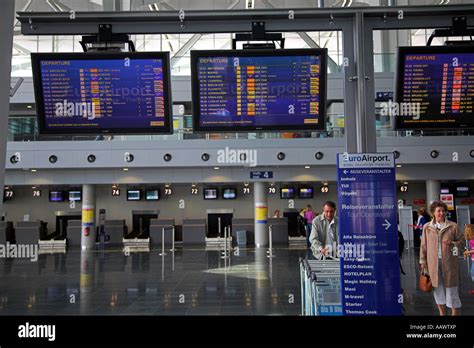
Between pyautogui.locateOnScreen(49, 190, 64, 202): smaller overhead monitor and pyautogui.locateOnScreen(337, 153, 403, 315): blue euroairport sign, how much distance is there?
25944mm

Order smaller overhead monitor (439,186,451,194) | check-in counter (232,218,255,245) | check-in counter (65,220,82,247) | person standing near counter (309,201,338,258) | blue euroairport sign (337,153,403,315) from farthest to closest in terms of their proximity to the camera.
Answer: smaller overhead monitor (439,186,451,194), check-in counter (65,220,82,247), check-in counter (232,218,255,245), person standing near counter (309,201,338,258), blue euroairport sign (337,153,403,315)

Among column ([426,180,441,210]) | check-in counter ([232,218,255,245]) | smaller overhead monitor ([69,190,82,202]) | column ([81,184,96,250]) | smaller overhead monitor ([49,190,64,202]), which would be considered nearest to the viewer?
column ([81,184,96,250])

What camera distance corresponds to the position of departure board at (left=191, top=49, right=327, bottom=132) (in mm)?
6125

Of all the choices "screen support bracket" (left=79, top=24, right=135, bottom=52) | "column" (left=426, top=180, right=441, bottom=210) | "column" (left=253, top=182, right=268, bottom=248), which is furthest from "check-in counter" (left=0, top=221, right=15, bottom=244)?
"column" (left=426, top=180, right=441, bottom=210)

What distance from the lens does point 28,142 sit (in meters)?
22.9

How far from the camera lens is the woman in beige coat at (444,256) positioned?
21.3 feet

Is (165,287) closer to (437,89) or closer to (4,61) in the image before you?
(4,61)

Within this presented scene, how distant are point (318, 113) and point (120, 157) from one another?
18.3m

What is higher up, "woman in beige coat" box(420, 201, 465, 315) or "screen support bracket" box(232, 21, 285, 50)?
"screen support bracket" box(232, 21, 285, 50)

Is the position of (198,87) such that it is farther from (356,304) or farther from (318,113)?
(356,304)

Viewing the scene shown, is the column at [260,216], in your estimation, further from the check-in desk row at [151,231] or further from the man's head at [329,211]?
the man's head at [329,211]

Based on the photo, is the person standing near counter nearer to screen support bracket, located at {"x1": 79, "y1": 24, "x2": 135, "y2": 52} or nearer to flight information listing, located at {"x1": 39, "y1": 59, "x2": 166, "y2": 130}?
flight information listing, located at {"x1": 39, "y1": 59, "x2": 166, "y2": 130}

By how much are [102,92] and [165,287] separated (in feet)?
20.9
